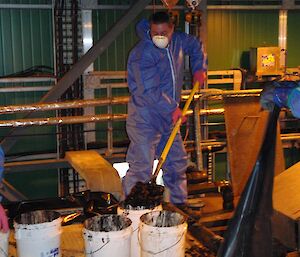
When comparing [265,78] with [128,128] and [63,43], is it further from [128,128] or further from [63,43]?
[128,128]

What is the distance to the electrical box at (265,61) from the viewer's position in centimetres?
725

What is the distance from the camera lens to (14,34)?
6566 millimetres

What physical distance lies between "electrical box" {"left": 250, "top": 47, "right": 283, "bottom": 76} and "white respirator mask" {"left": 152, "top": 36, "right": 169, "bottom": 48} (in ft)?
11.7

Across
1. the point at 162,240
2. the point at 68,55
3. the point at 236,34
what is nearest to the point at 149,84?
the point at 162,240

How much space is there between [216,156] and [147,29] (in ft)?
12.9

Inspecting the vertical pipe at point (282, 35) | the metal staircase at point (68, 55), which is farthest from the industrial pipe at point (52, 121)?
the vertical pipe at point (282, 35)

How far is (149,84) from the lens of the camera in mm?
4035

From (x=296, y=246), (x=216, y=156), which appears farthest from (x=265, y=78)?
(x=296, y=246)

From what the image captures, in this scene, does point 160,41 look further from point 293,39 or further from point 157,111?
point 293,39

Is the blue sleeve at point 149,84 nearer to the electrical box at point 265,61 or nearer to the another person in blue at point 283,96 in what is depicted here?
the another person in blue at point 283,96

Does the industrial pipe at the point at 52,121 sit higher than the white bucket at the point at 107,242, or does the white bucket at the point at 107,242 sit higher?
the industrial pipe at the point at 52,121

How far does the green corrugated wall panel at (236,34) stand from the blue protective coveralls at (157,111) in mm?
3258

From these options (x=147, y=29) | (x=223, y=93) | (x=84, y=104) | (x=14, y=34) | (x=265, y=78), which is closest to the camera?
(x=147, y=29)

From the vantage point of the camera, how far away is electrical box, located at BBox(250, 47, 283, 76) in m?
7.25
